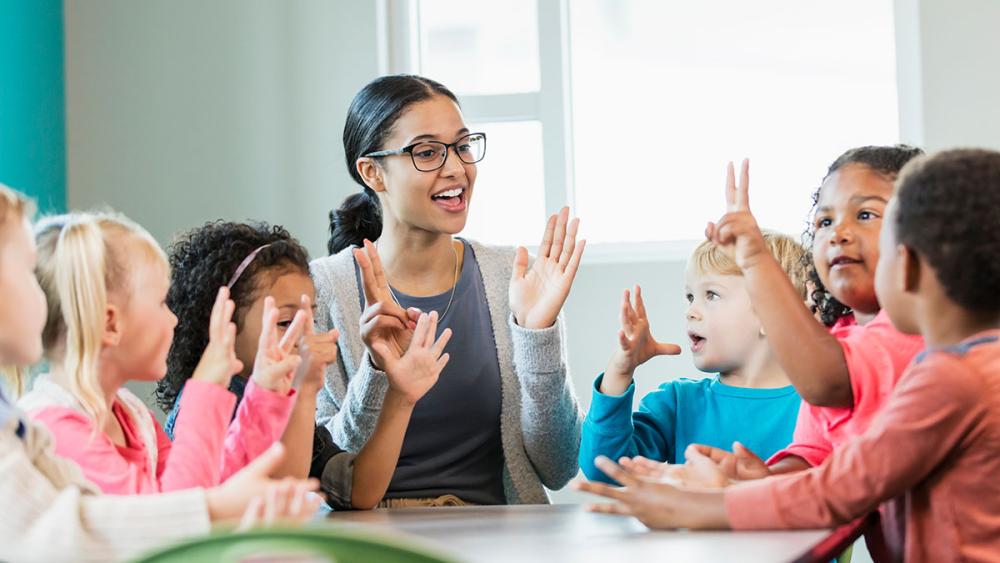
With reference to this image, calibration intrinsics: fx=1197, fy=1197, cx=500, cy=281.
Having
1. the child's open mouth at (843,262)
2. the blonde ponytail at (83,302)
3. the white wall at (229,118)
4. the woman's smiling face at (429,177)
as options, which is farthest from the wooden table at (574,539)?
the white wall at (229,118)

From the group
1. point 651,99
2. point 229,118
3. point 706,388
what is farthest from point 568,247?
point 229,118

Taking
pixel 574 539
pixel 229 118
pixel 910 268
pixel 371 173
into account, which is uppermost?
pixel 229 118

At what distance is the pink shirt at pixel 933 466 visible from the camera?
1.30 meters

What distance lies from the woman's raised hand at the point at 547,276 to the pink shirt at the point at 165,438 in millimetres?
551

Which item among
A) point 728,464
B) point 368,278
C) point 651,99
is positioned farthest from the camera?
point 651,99

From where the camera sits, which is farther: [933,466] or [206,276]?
[206,276]

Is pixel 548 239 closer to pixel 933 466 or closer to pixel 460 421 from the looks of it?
pixel 460 421

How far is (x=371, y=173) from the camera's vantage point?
8.03 ft

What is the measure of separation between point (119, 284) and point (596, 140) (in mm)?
2484

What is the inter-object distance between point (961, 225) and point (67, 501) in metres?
1.02

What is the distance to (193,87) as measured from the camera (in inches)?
156

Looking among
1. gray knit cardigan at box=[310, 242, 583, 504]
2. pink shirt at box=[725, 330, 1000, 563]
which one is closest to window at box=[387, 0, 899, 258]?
gray knit cardigan at box=[310, 242, 583, 504]

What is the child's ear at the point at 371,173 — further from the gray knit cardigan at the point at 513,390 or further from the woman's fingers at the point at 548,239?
the woman's fingers at the point at 548,239

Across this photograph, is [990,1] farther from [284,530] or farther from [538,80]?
[284,530]
